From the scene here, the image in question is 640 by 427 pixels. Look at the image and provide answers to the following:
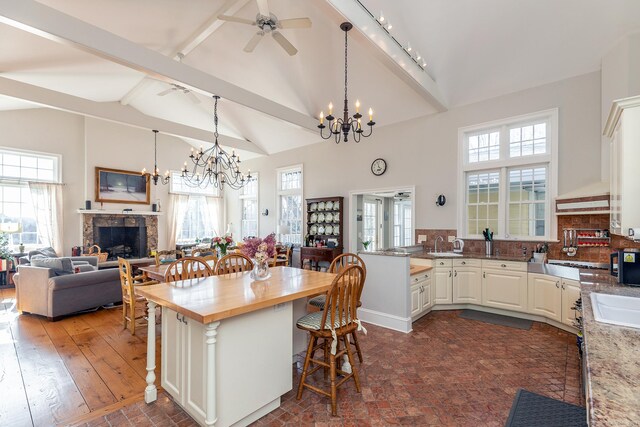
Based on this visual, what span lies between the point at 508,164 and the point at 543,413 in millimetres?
3643

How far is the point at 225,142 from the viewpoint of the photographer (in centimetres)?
793

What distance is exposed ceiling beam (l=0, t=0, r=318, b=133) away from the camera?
289 cm

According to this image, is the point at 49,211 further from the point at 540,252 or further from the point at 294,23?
the point at 540,252

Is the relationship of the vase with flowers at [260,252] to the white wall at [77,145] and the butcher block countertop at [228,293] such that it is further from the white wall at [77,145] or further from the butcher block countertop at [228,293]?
the white wall at [77,145]

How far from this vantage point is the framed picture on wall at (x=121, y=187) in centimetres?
789

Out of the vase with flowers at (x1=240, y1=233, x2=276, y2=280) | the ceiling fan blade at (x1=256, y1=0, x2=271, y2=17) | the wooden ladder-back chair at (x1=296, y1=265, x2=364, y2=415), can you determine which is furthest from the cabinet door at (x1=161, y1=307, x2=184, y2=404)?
the ceiling fan blade at (x1=256, y1=0, x2=271, y2=17)

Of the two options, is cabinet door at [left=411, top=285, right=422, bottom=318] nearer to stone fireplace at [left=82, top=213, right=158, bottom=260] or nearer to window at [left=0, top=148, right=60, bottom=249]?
stone fireplace at [left=82, top=213, right=158, bottom=260]

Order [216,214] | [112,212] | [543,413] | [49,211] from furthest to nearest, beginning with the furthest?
[216,214] < [112,212] < [49,211] < [543,413]

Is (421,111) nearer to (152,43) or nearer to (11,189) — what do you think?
(152,43)

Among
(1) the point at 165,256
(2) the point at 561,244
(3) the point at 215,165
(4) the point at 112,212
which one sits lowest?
(1) the point at 165,256

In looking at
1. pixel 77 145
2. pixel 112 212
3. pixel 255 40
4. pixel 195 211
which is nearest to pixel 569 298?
pixel 255 40

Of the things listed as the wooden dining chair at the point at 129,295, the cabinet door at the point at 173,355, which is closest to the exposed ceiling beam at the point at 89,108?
the wooden dining chair at the point at 129,295

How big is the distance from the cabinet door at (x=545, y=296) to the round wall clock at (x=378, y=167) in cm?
315

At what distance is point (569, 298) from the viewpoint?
359 centimetres
